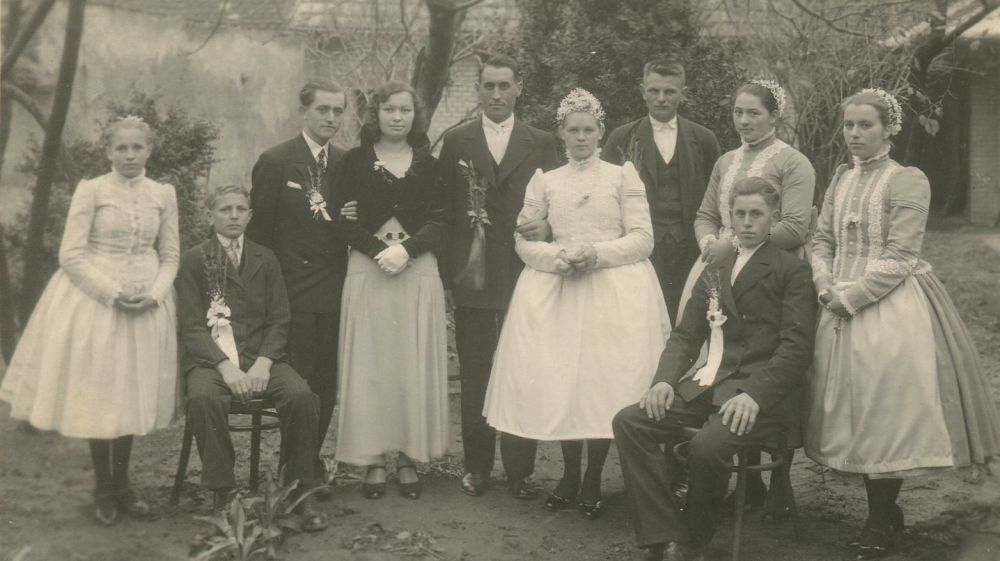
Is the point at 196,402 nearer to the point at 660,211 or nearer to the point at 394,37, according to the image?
the point at 660,211

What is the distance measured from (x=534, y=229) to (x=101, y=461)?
2331 mm

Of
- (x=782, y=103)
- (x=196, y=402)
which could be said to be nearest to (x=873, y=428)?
(x=782, y=103)

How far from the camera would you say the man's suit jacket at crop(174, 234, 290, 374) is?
4648mm

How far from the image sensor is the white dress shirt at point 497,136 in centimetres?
514

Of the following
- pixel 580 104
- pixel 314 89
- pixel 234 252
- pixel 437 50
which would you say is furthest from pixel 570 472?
pixel 437 50

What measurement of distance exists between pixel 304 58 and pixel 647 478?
9.78 metres

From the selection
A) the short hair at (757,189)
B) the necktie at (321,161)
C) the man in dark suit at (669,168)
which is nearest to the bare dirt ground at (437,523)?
the man in dark suit at (669,168)

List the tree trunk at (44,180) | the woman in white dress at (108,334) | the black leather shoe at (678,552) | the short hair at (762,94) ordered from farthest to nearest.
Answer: the short hair at (762,94), the tree trunk at (44,180), the woman in white dress at (108,334), the black leather shoe at (678,552)

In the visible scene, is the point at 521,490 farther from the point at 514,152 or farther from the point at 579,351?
the point at 514,152

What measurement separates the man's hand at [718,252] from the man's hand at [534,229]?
2.70 ft

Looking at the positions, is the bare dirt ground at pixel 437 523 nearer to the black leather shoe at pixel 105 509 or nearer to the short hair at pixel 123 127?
the black leather shoe at pixel 105 509

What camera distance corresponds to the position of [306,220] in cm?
499

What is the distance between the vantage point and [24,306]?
461cm

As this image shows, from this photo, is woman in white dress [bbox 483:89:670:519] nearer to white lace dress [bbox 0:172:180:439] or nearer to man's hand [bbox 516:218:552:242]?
man's hand [bbox 516:218:552:242]
